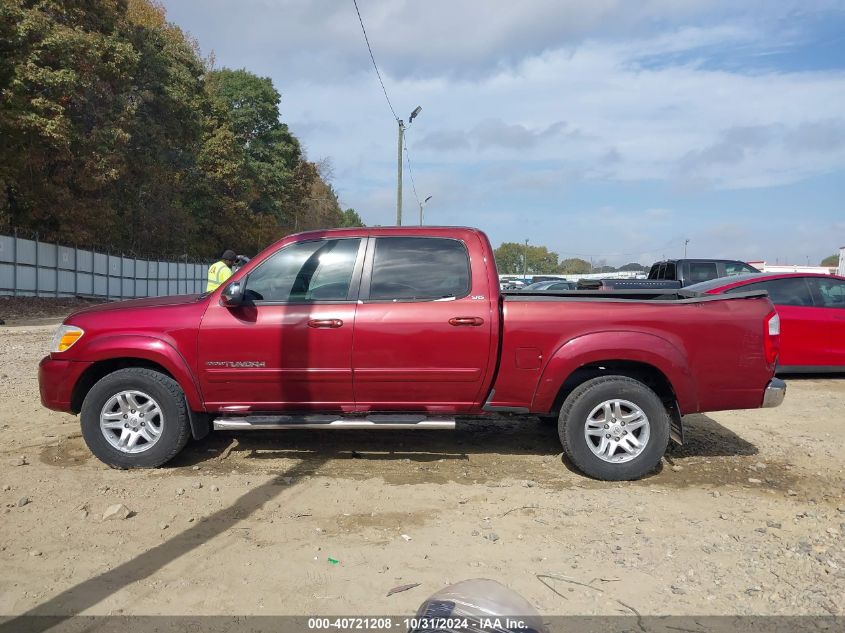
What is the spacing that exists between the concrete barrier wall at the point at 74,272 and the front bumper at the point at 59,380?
18497 millimetres

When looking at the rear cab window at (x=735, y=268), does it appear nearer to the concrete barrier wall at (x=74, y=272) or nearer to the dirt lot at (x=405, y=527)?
the dirt lot at (x=405, y=527)

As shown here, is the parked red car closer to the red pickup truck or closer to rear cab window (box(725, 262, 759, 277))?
the red pickup truck

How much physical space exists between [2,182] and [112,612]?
22.1 metres

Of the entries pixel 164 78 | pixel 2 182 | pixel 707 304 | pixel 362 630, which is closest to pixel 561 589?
pixel 362 630

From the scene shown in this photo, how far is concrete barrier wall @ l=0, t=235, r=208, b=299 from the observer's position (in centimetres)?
2095

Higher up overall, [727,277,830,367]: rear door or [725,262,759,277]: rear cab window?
[725,262,759,277]: rear cab window

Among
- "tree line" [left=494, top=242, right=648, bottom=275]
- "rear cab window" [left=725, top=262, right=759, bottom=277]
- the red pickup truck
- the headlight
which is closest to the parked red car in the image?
the red pickup truck

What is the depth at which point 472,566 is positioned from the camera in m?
3.50

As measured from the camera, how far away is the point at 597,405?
15.5 feet

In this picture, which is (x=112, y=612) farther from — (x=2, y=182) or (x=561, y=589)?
(x=2, y=182)

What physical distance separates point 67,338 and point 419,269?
276 centimetres

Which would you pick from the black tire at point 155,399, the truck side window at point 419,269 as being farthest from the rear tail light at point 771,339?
the black tire at point 155,399

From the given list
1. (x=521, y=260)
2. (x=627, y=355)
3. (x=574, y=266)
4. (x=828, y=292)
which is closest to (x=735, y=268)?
(x=828, y=292)

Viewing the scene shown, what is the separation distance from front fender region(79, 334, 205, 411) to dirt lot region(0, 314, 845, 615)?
0.75 meters
